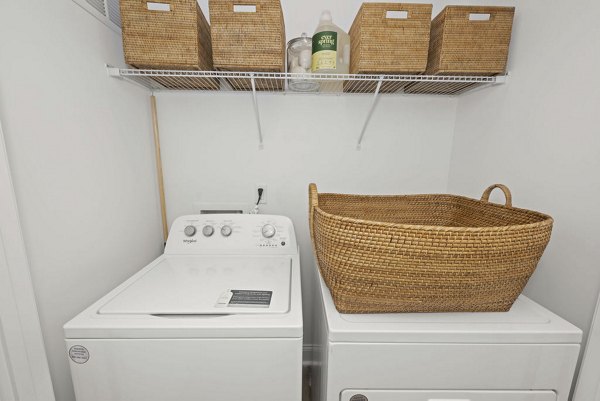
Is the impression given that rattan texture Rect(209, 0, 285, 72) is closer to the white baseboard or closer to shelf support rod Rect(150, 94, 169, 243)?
shelf support rod Rect(150, 94, 169, 243)

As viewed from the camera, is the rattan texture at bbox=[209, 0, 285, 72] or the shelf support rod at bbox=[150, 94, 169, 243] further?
the shelf support rod at bbox=[150, 94, 169, 243]

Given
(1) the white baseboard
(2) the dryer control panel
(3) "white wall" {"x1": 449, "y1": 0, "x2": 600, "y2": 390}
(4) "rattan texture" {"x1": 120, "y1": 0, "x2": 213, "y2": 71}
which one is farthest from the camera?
(1) the white baseboard

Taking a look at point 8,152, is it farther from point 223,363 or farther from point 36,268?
point 223,363

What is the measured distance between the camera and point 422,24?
1028mm

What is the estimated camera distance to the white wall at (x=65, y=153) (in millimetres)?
729

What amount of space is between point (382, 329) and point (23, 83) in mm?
1261

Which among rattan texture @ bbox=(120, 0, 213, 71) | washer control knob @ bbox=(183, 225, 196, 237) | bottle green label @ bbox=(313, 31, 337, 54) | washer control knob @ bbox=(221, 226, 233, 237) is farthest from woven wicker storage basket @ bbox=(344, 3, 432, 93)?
washer control knob @ bbox=(183, 225, 196, 237)

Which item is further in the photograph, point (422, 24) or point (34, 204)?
point (422, 24)

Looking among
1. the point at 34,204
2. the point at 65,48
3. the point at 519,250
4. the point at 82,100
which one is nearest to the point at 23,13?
the point at 65,48

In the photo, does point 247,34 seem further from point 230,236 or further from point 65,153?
point 230,236

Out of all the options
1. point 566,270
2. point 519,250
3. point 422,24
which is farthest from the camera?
point 422,24

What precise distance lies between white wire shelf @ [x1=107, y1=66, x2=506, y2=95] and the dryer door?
1.15 m

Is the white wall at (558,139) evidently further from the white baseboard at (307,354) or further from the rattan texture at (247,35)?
the white baseboard at (307,354)

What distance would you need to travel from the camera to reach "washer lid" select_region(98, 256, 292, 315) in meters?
0.79
